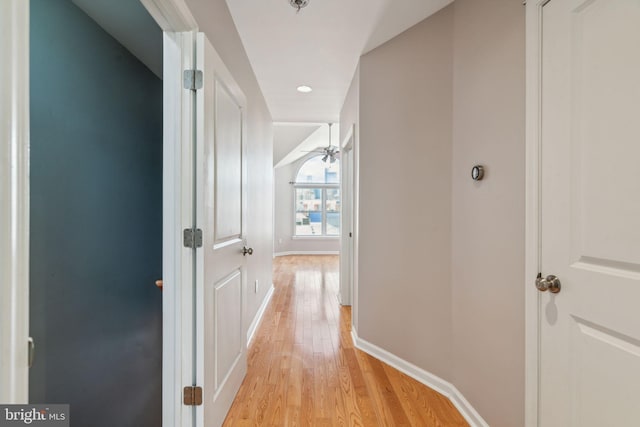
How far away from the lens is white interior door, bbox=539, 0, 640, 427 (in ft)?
3.06

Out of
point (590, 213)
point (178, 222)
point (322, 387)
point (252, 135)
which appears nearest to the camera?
point (590, 213)

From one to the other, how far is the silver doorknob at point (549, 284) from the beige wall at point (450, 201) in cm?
17

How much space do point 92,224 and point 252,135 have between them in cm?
155

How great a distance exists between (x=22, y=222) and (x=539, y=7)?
1.82 metres

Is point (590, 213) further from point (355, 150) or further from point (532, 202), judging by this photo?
point (355, 150)

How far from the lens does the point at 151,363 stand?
8.28 feet

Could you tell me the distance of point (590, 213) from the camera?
105cm

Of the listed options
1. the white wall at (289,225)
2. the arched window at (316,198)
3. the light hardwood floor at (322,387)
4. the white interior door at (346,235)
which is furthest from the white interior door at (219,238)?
the arched window at (316,198)

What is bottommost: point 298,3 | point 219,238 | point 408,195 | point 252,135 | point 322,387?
point 322,387

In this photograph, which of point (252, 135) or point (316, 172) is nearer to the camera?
point (252, 135)

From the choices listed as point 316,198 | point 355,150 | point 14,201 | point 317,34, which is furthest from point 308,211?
point 14,201

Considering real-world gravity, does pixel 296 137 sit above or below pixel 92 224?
above

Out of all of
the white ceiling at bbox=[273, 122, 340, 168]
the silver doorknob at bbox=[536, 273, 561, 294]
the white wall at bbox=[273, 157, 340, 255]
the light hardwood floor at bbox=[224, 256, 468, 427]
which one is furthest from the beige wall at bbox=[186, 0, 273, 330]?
the white wall at bbox=[273, 157, 340, 255]

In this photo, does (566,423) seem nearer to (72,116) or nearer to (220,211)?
(220,211)
